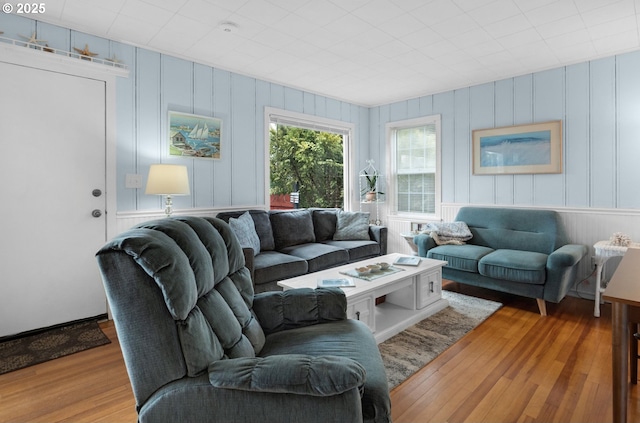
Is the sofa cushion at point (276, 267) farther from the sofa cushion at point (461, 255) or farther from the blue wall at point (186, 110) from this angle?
the sofa cushion at point (461, 255)

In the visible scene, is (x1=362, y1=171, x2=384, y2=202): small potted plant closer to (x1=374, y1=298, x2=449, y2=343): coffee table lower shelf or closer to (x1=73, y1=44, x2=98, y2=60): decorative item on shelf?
(x1=374, y1=298, x2=449, y2=343): coffee table lower shelf

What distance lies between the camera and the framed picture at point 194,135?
352 cm

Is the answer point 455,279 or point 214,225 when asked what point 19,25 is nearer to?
point 214,225

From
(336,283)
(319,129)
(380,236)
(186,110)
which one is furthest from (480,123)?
(186,110)

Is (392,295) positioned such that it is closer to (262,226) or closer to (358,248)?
(358,248)

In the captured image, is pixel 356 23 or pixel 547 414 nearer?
pixel 547 414

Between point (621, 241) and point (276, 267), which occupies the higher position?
point (621, 241)

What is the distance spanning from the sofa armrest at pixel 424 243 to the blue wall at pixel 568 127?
1.02 metres

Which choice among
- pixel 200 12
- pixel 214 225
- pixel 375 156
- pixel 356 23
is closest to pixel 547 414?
pixel 214 225

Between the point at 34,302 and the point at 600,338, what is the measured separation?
4392 mm

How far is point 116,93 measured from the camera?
3158mm

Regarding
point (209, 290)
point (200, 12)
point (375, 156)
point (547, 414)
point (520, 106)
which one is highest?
point (200, 12)

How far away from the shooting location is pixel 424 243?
3.96 meters

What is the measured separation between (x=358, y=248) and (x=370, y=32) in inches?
88.5
